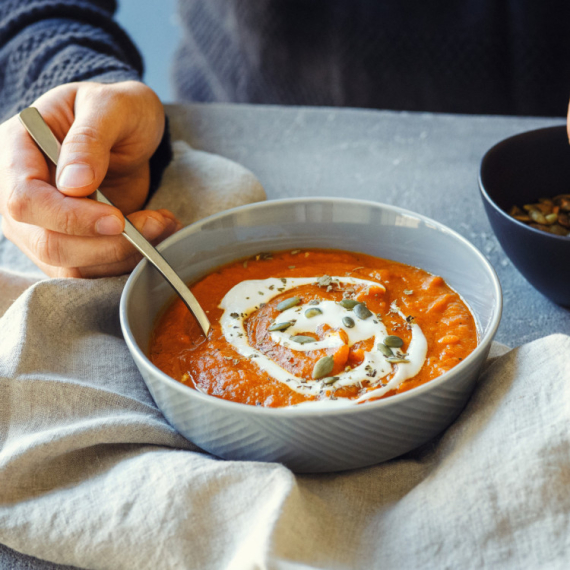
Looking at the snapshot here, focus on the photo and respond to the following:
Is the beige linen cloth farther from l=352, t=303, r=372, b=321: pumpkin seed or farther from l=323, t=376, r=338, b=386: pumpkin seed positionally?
l=352, t=303, r=372, b=321: pumpkin seed

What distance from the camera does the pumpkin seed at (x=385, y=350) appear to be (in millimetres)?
1305

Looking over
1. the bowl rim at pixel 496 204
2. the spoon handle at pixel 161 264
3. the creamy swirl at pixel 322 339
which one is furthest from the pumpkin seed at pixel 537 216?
the spoon handle at pixel 161 264

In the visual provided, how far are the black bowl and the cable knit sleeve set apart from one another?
1055 mm

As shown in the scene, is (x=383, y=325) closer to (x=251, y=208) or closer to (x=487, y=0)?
(x=251, y=208)

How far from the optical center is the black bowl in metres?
1.48

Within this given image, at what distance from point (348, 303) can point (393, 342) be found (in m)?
0.16

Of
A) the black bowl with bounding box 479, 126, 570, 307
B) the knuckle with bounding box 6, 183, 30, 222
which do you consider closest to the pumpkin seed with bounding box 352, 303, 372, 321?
the black bowl with bounding box 479, 126, 570, 307

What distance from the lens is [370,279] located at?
1556mm

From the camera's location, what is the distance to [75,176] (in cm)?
143

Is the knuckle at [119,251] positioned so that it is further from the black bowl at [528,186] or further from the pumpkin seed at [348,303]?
the black bowl at [528,186]

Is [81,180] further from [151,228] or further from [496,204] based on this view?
[496,204]

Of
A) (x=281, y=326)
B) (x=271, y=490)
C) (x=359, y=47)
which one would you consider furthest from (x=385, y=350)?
(x=359, y=47)

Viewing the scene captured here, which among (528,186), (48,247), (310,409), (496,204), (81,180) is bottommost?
(528,186)

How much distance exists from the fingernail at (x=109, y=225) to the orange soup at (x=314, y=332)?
9.2 inches
